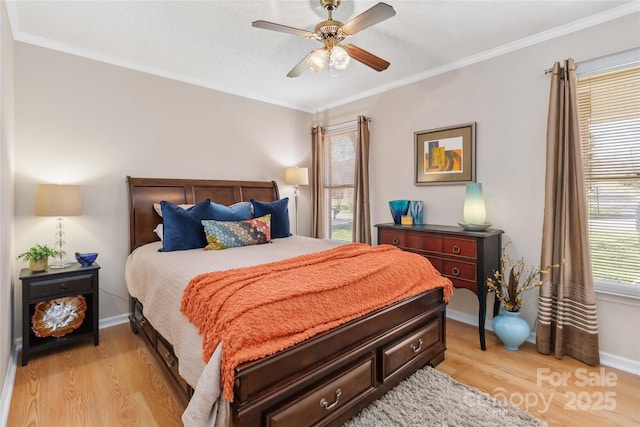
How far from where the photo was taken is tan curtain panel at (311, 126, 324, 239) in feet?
15.0

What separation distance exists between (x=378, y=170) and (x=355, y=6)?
6.54 ft

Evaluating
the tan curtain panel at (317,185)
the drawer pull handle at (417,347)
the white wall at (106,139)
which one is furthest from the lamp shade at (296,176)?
the drawer pull handle at (417,347)

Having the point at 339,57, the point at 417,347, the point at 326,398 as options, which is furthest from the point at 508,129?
the point at 326,398

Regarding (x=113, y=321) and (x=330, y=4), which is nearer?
(x=330, y=4)

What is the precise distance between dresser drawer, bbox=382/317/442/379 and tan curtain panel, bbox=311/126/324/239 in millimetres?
2454

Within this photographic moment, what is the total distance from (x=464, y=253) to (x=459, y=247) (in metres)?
0.06

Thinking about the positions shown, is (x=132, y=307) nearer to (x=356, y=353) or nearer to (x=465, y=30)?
(x=356, y=353)

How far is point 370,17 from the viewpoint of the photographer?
1.83 m

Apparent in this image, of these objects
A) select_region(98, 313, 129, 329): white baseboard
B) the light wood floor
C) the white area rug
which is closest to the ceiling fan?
the white area rug

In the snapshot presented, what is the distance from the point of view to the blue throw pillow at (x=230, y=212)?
3.07 meters

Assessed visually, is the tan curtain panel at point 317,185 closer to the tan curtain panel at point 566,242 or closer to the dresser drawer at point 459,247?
the dresser drawer at point 459,247

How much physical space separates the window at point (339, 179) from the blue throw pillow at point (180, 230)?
2.12 metres

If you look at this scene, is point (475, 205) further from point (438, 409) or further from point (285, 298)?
point (285, 298)

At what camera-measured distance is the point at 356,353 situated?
1.70m
